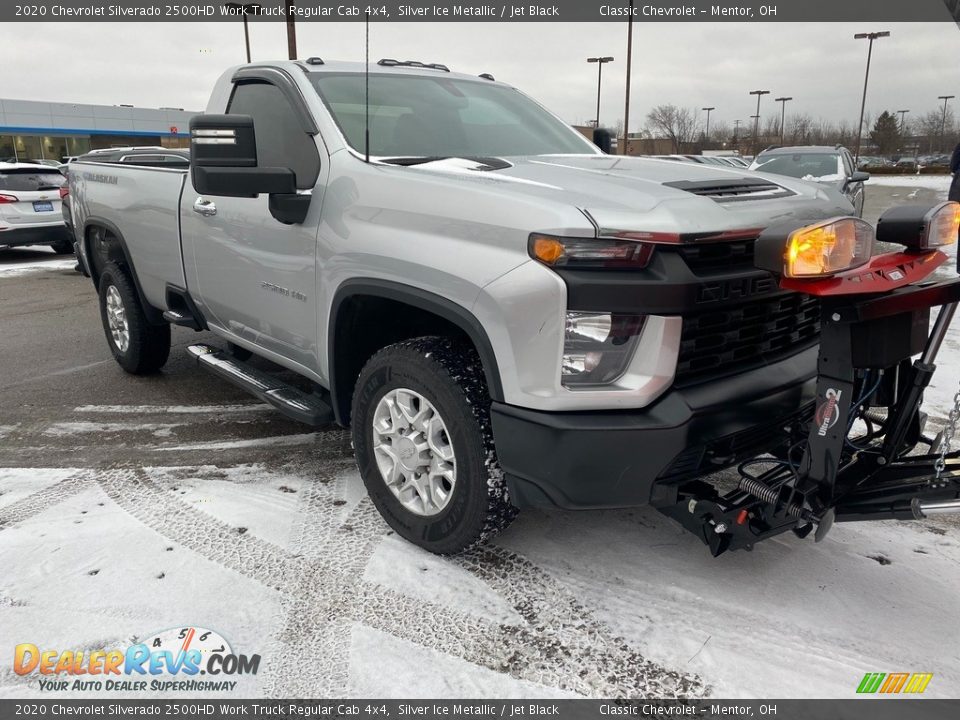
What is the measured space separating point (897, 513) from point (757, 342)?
0.69 meters

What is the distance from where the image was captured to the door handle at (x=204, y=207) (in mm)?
3873

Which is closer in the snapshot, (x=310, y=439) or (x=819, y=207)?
(x=819, y=207)

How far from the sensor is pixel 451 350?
272 cm

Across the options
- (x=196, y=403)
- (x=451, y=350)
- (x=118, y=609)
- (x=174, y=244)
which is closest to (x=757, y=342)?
(x=451, y=350)

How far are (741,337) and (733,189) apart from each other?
546mm

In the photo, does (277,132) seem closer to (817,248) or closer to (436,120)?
(436,120)

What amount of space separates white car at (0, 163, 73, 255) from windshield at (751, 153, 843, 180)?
11946 mm

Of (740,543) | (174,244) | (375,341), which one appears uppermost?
(174,244)

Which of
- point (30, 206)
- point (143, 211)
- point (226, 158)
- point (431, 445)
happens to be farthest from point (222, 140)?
point (30, 206)

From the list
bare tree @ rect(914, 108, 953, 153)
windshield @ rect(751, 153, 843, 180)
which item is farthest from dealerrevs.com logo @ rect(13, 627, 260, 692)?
bare tree @ rect(914, 108, 953, 153)

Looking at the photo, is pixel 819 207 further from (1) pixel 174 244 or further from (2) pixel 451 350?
(1) pixel 174 244

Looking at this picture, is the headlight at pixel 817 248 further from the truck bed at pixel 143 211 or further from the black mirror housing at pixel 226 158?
the truck bed at pixel 143 211
